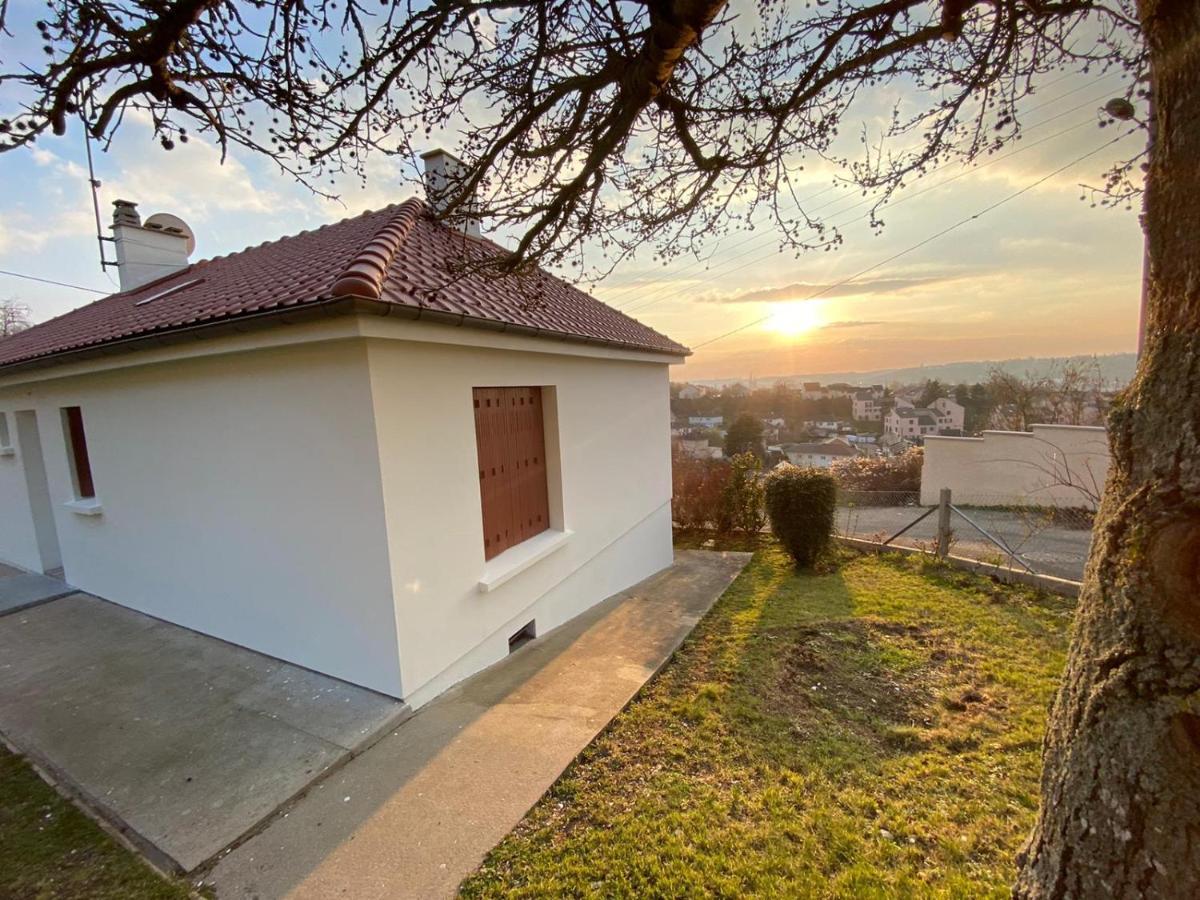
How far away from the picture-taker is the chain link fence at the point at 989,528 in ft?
31.4

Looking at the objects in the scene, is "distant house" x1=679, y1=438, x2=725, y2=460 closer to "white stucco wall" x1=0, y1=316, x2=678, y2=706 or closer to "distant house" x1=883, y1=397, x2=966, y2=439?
"white stucco wall" x1=0, y1=316, x2=678, y2=706

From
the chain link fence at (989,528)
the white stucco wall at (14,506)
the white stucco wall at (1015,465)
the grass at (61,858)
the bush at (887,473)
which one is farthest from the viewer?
the bush at (887,473)

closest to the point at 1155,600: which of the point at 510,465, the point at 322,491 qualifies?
the point at 322,491

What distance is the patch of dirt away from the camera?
4.20 metres

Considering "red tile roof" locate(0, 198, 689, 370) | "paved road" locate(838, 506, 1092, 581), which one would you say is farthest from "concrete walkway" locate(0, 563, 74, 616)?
"paved road" locate(838, 506, 1092, 581)

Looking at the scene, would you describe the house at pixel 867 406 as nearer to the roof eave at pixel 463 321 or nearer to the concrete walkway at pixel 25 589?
the roof eave at pixel 463 321

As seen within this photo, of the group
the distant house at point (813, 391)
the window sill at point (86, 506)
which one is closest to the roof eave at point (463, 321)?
the window sill at point (86, 506)

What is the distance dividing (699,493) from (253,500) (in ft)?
37.1

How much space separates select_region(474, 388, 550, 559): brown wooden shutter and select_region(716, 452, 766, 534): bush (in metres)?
8.07

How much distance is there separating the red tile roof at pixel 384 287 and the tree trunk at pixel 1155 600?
3795 millimetres

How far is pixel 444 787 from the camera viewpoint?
11.2 feet

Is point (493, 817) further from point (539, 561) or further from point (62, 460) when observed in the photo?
point (62, 460)

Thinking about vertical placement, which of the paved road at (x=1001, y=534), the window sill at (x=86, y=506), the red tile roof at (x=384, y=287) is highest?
the red tile roof at (x=384, y=287)

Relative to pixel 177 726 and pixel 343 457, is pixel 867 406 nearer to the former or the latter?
pixel 343 457
